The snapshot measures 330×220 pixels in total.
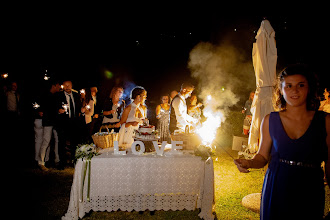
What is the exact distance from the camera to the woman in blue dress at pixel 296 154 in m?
1.67

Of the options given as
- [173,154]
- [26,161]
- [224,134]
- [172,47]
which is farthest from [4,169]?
[172,47]

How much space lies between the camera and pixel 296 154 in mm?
1714

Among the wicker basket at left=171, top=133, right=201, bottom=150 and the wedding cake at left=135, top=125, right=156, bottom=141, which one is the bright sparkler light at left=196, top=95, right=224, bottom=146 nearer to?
the wicker basket at left=171, top=133, right=201, bottom=150

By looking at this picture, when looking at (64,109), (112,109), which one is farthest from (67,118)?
(112,109)

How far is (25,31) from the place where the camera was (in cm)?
1265

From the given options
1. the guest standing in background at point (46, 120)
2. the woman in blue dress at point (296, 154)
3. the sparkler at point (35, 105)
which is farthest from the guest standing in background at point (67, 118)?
the woman in blue dress at point (296, 154)

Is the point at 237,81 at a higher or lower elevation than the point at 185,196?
higher

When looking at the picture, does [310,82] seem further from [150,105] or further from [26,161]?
[150,105]

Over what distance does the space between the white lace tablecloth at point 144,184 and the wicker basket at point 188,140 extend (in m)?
0.36

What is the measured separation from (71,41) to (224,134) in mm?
11774

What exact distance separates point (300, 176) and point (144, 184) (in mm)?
2344

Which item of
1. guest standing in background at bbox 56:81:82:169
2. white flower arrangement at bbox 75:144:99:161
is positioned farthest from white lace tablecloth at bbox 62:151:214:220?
guest standing in background at bbox 56:81:82:169

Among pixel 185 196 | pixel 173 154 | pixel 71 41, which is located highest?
pixel 71 41

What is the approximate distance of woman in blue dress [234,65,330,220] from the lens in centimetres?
167
